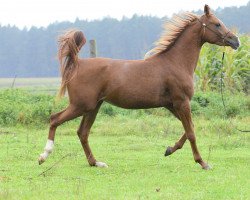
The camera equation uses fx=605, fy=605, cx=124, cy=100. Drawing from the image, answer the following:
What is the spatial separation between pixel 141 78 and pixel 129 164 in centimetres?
145

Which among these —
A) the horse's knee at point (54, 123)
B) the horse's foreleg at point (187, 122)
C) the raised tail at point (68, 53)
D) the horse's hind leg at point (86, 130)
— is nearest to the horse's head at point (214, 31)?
the horse's foreleg at point (187, 122)

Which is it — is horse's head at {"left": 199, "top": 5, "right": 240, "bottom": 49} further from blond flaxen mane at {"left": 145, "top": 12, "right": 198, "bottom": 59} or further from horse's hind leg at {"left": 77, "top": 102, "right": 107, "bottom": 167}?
horse's hind leg at {"left": 77, "top": 102, "right": 107, "bottom": 167}

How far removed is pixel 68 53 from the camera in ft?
31.6

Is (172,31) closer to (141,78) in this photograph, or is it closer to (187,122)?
(141,78)

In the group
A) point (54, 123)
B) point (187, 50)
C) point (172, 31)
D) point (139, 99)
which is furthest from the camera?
point (172, 31)

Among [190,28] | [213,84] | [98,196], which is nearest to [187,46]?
[190,28]

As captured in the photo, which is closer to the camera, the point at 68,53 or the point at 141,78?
the point at 141,78

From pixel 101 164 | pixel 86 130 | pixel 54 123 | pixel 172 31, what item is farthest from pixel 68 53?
pixel 101 164

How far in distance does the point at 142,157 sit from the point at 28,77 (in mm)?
85440

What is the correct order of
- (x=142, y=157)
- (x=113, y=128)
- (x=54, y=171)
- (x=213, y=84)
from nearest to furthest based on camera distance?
(x=54, y=171) → (x=142, y=157) → (x=113, y=128) → (x=213, y=84)

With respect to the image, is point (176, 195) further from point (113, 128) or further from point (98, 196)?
point (113, 128)

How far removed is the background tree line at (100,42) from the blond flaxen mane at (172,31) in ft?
247

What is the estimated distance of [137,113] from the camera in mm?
16719

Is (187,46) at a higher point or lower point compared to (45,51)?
higher
